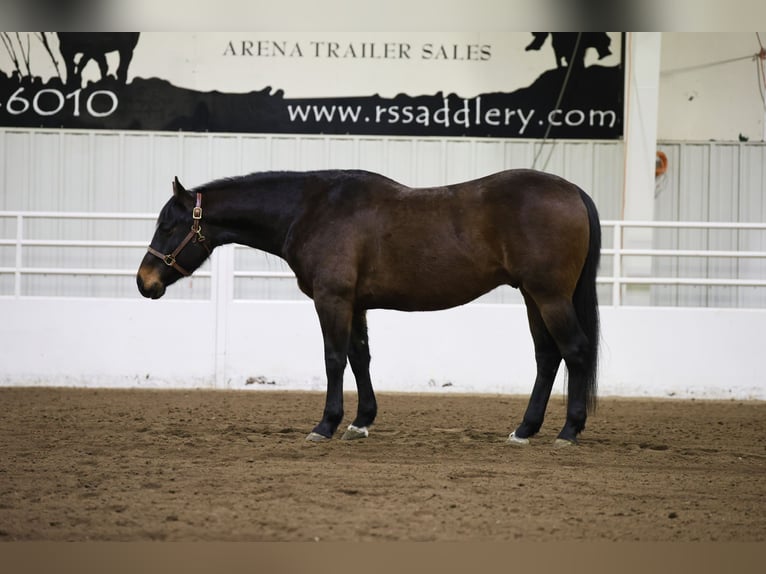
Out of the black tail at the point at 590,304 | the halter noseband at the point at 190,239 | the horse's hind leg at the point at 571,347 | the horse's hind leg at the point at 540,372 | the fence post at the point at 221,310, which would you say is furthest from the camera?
→ the fence post at the point at 221,310

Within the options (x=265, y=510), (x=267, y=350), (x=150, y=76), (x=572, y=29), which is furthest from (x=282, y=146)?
(x=572, y=29)

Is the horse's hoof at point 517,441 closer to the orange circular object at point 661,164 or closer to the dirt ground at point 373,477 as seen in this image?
the dirt ground at point 373,477

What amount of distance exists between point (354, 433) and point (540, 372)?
1.11m

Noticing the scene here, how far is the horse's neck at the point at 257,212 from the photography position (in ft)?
16.4

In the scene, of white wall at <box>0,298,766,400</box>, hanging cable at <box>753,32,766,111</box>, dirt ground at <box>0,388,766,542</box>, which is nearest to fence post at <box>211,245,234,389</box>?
→ white wall at <box>0,298,766,400</box>

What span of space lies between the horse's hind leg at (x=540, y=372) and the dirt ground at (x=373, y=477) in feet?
0.60

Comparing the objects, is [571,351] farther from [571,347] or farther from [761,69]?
[761,69]

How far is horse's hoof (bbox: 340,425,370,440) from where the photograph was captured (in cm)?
487

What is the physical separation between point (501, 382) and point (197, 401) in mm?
2688

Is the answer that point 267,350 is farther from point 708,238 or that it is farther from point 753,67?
point 753,67

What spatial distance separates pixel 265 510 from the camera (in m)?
2.96

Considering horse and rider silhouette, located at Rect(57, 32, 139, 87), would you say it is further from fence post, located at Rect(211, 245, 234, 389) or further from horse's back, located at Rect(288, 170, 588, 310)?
horse's back, located at Rect(288, 170, 588, 310)

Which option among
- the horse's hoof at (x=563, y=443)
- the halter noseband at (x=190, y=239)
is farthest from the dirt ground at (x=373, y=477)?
the halter noseband at (x=190, y=239)

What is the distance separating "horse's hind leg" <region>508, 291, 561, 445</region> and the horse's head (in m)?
1.92
